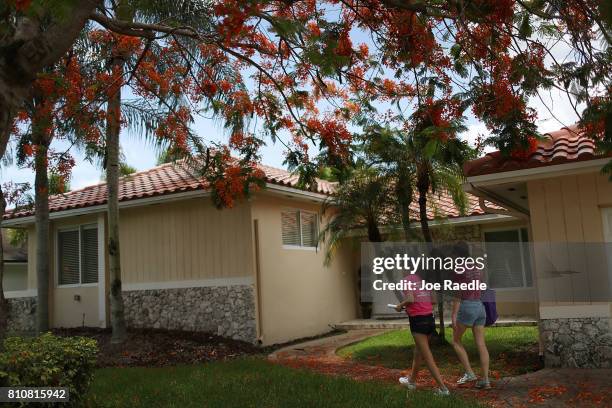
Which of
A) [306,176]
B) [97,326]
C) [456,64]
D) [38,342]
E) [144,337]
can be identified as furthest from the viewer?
[97,326]

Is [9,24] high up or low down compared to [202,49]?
down

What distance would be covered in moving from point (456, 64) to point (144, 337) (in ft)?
27.4

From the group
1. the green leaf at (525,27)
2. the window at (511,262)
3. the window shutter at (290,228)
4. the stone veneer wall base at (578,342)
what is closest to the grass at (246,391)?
the stone veneer wall base at (578,342)

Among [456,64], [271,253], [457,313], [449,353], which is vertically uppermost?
[456,64]

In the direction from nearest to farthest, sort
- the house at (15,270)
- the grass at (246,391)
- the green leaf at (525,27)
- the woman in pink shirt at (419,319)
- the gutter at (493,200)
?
the grass at (246,391), the woman in pink shirt at (419,319), the green leaf at (525,27), the gutter at (493,200), the house at (15,270)

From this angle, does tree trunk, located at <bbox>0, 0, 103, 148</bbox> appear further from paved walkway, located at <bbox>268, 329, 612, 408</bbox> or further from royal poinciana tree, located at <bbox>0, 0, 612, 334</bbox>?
paved walkway, located at <bbox>268, 329, 612, 408</bbox>

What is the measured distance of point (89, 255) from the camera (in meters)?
15.2

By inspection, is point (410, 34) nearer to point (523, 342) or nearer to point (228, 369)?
point (228, 369)

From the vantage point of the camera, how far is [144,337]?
1241cm

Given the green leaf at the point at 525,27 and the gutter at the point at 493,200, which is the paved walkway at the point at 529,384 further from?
the green leaf at the point at 525,27

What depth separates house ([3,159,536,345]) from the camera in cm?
1286

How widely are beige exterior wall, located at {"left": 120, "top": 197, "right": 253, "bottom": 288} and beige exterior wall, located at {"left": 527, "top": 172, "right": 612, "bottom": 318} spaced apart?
608 cm

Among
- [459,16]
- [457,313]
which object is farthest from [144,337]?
[459,16]

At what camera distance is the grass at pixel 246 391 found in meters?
6.53
